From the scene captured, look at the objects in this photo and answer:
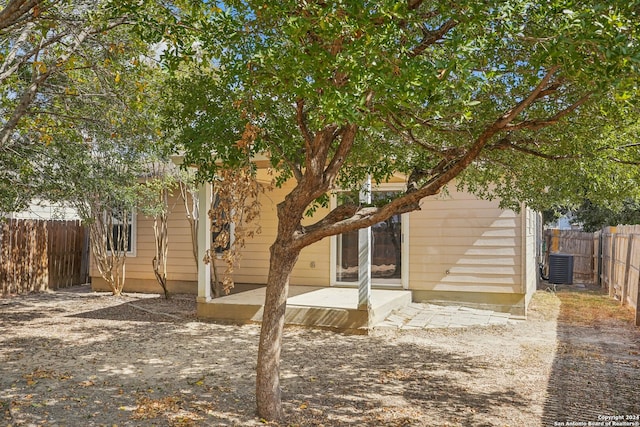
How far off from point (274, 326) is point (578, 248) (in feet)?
50.8

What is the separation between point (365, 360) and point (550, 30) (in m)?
4.47

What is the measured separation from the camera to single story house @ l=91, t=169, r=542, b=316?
9594 millimetres

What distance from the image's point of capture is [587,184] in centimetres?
613

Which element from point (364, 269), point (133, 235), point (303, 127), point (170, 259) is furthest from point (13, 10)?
point (133, 235)

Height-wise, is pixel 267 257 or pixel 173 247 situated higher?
pixel 173 247

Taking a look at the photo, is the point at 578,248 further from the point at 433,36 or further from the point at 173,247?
the point at 433,36

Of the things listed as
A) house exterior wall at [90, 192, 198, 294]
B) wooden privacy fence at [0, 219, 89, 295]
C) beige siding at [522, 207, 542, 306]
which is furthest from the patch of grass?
wooden privacy fence at [0, 219, 89, 295]

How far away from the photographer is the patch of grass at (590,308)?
9.43 meters

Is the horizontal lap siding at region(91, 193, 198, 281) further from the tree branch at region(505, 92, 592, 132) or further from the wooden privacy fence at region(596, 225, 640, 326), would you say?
the tree branch at region(505, 92, 592, 132)

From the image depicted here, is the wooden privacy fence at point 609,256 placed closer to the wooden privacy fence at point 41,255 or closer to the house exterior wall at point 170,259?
the house exterior wall at point 170,259

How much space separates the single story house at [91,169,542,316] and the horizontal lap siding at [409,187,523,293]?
0.7 inches

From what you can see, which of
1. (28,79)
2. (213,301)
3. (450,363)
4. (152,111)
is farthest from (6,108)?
(450,363)

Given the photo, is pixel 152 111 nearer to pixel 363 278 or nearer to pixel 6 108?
pixel 6 108

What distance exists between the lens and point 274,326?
448cm
